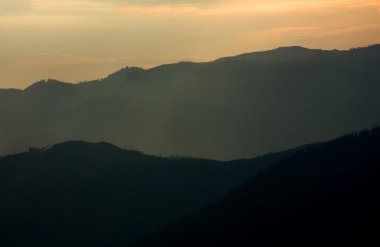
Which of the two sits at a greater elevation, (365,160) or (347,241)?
(365,160)

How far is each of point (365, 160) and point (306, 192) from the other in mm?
16242

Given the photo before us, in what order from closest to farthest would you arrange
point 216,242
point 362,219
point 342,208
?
point 362,219 → point 342,208 → point 216,242

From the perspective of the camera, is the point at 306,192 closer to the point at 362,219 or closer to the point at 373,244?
the point at 362,219

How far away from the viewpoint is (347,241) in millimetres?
160375

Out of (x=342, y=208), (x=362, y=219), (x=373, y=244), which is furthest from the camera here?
(x=342, y=208)

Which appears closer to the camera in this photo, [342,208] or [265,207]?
[342,208]

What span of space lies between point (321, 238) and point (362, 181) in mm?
24656

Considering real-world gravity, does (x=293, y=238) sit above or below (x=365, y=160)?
below

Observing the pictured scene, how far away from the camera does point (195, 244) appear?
199 metres

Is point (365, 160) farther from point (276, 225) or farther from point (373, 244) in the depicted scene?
point (373, 244)

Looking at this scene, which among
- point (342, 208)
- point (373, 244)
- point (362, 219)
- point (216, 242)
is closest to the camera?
point (373, 244)

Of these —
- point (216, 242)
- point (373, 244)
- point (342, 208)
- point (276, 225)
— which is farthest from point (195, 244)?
point (373, 244)

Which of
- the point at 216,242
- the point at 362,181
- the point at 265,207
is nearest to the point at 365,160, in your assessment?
the point at 362,181

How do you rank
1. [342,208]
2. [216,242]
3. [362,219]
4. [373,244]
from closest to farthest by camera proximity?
[373,244] < [362,219] < [342,208] < [216,242]
